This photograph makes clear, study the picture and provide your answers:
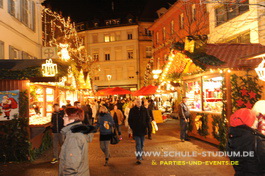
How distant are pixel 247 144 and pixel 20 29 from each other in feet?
45.3

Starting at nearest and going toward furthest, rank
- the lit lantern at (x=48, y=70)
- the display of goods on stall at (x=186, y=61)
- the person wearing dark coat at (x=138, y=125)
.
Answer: the person wearing dark coat at (x=138, y=125) → the lit lantern at (x=48, y=70) → the display of goods on stall at (x=186, y=61)

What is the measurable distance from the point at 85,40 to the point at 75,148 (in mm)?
49022

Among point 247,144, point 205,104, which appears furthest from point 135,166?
point 205,104

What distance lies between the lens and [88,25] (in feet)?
172

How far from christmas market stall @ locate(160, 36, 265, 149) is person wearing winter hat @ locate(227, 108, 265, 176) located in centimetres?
417

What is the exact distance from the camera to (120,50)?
2003 inches

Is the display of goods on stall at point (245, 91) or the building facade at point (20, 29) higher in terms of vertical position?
the building facade at point (20, 29)

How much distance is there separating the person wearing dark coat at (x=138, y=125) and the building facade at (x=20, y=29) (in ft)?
23.8

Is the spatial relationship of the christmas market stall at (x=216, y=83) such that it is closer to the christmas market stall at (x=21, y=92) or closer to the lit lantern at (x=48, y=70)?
the lit lantern at (x=48, y=70)

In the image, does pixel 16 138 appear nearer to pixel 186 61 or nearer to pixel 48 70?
pixel 48 70

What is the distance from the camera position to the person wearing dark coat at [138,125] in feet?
28.2

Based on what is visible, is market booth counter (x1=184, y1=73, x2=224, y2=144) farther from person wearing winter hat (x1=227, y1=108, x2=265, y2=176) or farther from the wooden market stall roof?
person wearing winter hat (x1=227, y1=108, x2=265, y2=176)

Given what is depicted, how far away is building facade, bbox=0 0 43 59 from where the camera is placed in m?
12.7

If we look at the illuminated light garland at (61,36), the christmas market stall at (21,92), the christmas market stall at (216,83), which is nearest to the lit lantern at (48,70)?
the christmas market stall at (21,92)
